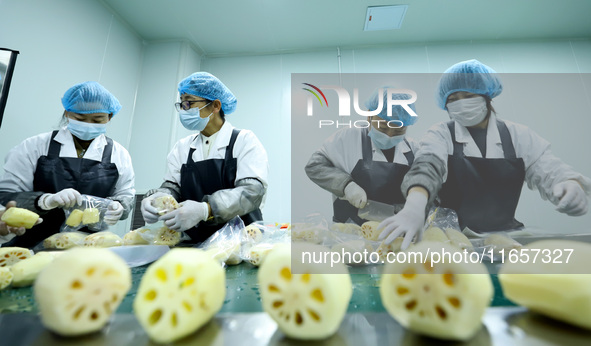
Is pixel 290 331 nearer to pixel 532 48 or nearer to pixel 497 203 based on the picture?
pixel 497 203

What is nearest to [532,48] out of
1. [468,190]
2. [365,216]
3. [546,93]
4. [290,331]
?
[546,93]

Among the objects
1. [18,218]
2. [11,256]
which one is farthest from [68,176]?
[11,256]

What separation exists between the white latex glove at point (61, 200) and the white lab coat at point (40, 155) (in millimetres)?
355

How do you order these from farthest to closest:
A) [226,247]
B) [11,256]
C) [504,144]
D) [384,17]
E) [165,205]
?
1. [384,17]
2. [504,144]
3. [165,205]
4. [226,247]
5. [11,256]

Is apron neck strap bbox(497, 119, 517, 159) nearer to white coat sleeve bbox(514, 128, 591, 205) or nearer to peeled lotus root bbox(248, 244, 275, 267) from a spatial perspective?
white coat sleeve bbox(514, 128, 591, 205)

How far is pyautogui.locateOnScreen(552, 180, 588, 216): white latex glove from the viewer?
1.08 m

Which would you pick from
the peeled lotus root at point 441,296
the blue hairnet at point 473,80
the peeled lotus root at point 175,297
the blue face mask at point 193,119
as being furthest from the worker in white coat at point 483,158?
the blue face mask at point 193,119

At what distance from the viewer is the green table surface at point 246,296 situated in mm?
416

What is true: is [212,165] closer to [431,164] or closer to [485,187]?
[431,164]

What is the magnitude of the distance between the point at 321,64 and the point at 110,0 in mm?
2668

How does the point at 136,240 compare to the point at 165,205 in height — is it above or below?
below

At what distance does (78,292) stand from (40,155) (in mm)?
2022

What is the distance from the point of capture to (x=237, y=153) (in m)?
1.62

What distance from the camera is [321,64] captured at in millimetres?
3807
